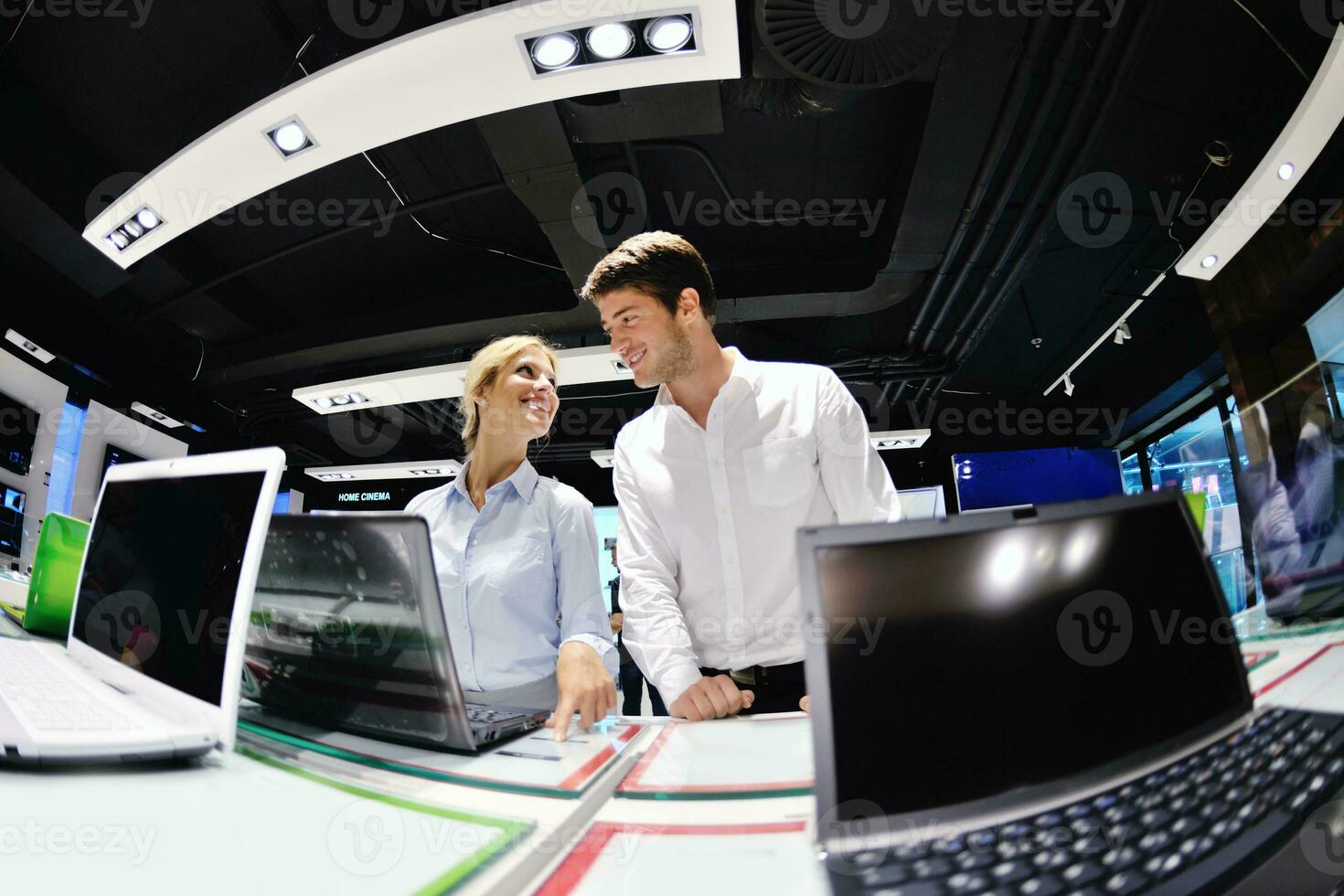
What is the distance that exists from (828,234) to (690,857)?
15.4ft

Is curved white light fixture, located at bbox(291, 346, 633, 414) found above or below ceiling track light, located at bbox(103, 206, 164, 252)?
below

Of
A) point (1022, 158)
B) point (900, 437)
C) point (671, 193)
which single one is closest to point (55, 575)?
point (671, 193)

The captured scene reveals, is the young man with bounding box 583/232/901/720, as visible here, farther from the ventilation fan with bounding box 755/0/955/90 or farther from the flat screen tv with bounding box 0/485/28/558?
the flat screen tv with bounding box 0/485/28/558

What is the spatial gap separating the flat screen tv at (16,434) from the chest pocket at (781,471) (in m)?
5.32

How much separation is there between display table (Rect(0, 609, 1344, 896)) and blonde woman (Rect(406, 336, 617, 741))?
51cm

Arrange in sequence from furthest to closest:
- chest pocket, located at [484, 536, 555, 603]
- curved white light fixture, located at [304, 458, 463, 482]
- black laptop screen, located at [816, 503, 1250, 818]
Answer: curved white light fixture, located at [304, 458, 463, 482] < chest pocket, located at [484, 536, 555, 603] < black laptop screen, located at [816, 503, 1250, 818]

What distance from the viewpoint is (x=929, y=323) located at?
4.91 metres

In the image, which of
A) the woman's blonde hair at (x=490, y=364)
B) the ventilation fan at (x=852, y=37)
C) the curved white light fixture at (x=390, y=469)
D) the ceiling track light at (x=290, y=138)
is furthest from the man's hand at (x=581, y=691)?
the curved white light fixture at (x=390, y=469)

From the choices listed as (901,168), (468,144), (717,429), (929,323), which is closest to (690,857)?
(717,429)

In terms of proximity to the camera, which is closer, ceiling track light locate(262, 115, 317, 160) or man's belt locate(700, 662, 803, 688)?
man's belt locate(700, 662, 803, 688)

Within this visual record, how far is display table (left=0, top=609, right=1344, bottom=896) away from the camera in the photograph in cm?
39

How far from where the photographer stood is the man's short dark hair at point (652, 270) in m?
1.61

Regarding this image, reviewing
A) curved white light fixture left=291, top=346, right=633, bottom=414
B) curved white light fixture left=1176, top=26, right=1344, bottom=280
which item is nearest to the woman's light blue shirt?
curved white light fixture left=291, top=346, right=633, bottom=414

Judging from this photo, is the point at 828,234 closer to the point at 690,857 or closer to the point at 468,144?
the point at 468,144
